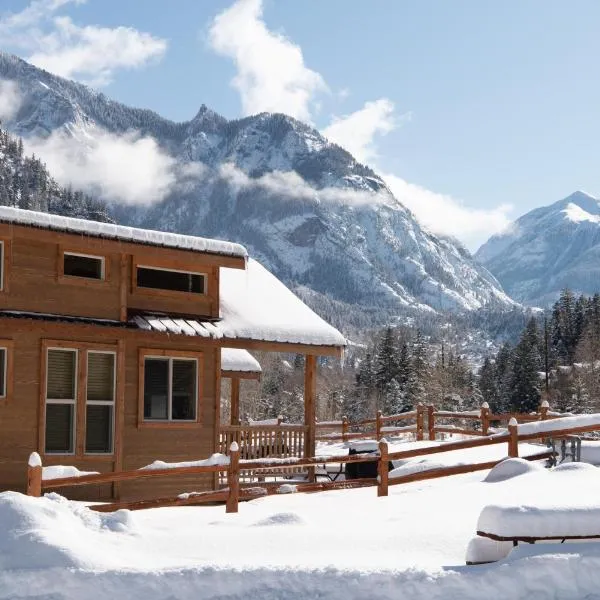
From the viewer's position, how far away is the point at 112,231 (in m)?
16.2

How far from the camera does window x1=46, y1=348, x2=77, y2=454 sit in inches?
611

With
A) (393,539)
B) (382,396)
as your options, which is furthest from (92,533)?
(382,396)

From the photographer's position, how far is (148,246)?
16.7m

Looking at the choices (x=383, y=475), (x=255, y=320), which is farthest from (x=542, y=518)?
(x=255, y=320)

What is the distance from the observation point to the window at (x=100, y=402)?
1598 cm

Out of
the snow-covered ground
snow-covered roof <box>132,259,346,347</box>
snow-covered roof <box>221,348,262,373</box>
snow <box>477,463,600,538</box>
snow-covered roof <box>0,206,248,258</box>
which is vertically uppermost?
snow-covered roof <box>0,206,248,258</box>

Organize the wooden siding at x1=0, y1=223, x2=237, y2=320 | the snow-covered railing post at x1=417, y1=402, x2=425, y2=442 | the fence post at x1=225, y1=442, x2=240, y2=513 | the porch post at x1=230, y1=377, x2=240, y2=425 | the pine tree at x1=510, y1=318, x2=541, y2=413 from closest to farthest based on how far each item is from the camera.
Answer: the fence post at x1=225, y1=442, x2=240, y2=513 < the wooden siding at x1=0, y1=223, x2=237, y2=320 < the porch post at x1=230, y1=377, x2=240, y2=425 < the snow-covered railing post at x1=417, y1=402, x2=425, y2=442 < the pine tree at x1=510, y1=318, x2=541, y2=413

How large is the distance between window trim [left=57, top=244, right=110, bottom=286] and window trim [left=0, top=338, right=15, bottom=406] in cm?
161

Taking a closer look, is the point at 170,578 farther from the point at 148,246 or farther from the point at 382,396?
the point at 382,396

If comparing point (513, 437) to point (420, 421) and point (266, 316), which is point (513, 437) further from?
point (420, 421)

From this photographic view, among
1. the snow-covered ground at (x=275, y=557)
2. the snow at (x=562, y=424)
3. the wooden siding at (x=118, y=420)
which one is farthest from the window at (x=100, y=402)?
the snow at (x=562, y=424)

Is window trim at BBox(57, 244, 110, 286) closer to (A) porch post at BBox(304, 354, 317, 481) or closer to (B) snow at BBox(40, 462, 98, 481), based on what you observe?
(B) snow at BBox(40, 462, 98, 481)

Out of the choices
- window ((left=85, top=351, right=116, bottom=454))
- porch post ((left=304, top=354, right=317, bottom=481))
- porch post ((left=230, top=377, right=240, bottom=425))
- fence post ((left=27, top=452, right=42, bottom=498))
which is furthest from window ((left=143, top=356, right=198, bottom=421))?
porch post ((left=230, top=377, right=240, bottom=425))

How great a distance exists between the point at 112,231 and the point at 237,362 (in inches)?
331
